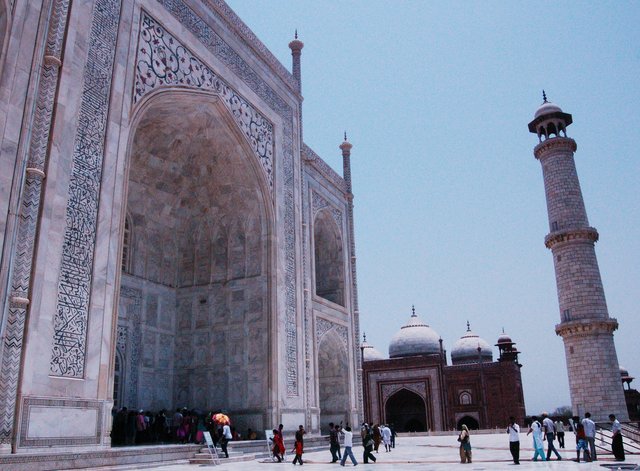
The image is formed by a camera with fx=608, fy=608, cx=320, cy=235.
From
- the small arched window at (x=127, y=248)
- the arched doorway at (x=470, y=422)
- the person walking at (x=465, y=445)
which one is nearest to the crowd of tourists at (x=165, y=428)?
the small arched window at (x=127, y=248)

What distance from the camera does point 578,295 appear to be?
770 inches

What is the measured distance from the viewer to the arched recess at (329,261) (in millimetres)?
18453

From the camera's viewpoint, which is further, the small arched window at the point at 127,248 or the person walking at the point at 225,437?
the small arched window at the point at 127,248

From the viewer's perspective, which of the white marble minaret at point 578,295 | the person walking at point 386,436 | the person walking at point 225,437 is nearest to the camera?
the person walking at point 225,437

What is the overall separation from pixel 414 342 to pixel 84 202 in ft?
79.3

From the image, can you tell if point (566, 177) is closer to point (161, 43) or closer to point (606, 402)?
point (606, 402)

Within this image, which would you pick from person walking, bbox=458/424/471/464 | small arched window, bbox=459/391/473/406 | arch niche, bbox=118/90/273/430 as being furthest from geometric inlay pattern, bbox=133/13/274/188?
small arched window, bbox=459/391/473/406

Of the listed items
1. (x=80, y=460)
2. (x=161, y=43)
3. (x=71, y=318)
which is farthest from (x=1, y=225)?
(x=161, y=43)

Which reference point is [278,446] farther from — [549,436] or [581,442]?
[581,442]

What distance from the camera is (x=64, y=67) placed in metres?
8.22

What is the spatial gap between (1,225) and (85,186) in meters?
1.61

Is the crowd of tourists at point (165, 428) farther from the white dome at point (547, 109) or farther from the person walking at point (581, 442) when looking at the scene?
the white dome at point (547, 109)

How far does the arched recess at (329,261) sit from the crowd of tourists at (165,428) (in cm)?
667

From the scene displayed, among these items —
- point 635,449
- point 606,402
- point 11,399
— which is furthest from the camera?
point 606,402
